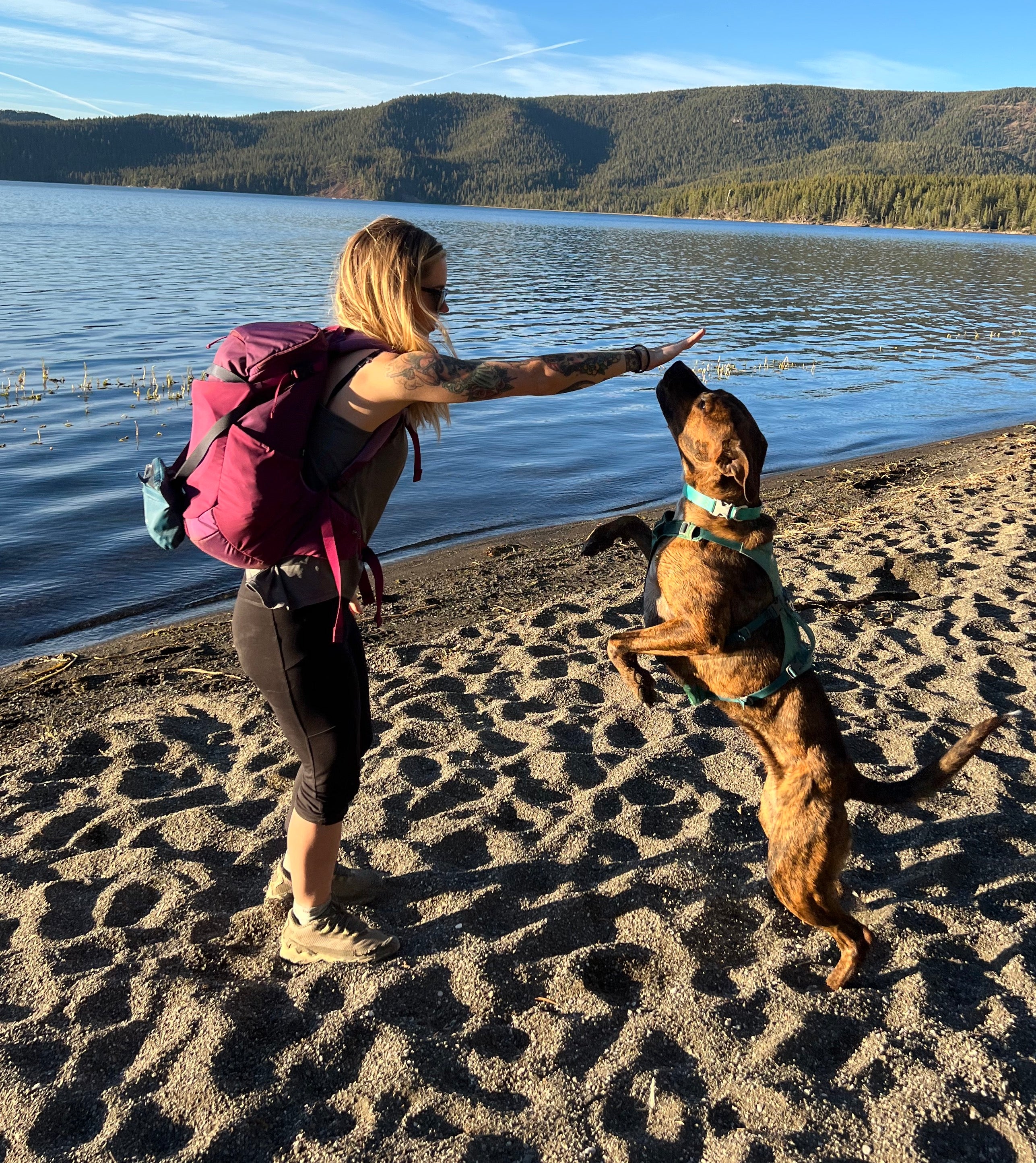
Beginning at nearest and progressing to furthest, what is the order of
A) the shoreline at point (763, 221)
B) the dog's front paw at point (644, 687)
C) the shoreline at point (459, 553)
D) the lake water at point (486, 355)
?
the dog's front paw at point (644, 687)
the shoreline at point (459, 553)
the lake water at point (486, 355)
the shoreline at point (763, 221)

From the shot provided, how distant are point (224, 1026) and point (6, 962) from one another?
0.99 metres

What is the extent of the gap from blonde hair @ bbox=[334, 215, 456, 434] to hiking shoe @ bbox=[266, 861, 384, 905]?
81.3 inches

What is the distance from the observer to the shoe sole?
3.44 metres

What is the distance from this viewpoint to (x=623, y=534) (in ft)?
12.8

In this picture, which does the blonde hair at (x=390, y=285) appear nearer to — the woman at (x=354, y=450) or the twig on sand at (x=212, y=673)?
the woman at (x=354, y=450)

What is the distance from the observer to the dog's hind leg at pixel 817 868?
333 centimetres

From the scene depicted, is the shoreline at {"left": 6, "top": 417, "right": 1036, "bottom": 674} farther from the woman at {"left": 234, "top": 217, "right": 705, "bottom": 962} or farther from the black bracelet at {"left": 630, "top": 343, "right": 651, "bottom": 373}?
the black bracelet at {"left": 630, "top": 343, "right": 651, "bottom": 373}

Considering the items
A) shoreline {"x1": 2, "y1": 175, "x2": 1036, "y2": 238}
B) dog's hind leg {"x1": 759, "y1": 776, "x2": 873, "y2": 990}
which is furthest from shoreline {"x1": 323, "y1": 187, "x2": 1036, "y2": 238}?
dog's hind leg {"x1": 759, "y1": 776, "x2": 873, "y2": 990}

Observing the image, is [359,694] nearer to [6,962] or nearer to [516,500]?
[6,962]

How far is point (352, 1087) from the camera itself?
2.85 metres

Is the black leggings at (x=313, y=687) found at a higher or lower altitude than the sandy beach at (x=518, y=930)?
higher

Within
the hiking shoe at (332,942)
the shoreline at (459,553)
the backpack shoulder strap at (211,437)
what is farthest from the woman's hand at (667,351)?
the shoreline at (459,553)

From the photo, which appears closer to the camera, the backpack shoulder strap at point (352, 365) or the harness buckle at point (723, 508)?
the backpack shoulder strap at point (352, 365)

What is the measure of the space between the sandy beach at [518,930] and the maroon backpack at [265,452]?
5.31 feet
